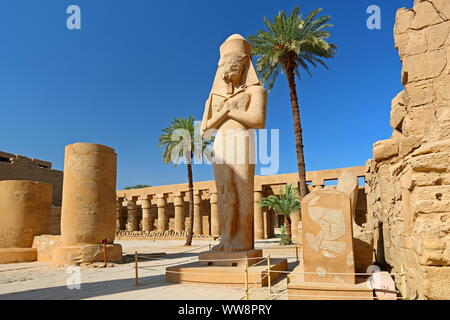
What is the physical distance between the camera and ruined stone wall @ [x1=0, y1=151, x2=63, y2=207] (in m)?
20.2

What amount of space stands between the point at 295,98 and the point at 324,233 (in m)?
10.5

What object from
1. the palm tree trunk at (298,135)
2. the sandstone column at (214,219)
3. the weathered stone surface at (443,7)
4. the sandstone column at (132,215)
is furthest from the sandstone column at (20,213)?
the sandstone column at (132,215)

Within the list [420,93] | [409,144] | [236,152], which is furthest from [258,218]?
[420,93]

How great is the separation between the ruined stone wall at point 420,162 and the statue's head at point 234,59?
8.74 feet

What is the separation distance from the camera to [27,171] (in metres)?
21.6

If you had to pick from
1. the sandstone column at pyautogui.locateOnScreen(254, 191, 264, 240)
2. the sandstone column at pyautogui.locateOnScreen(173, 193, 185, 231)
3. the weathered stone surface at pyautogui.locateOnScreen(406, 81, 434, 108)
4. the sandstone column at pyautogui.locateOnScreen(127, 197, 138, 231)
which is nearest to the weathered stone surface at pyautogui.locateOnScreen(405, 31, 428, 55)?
the weathered stone surface at pyautogui.locateOnScreen(406, 81, 434, 108)

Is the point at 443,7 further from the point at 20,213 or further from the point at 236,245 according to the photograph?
the point at 20,213

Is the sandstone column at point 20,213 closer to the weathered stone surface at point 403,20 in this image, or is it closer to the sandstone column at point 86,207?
the sandstone column at point 86,207

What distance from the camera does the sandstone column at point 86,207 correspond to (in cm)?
861

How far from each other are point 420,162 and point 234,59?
4048 mm

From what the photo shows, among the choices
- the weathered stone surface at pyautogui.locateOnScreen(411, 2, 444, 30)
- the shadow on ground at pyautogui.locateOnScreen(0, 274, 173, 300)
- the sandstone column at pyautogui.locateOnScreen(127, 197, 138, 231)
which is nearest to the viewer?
the weathered stone surface at pyautogui.locateOnScreen(411, 2, 444, 30)

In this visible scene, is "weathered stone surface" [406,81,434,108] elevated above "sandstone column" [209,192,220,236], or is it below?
above

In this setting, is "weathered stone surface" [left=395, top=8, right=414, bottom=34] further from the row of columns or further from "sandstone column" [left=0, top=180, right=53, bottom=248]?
the row of columns

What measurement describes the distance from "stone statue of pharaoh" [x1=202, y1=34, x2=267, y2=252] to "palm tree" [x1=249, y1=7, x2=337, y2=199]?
7.90 metres
